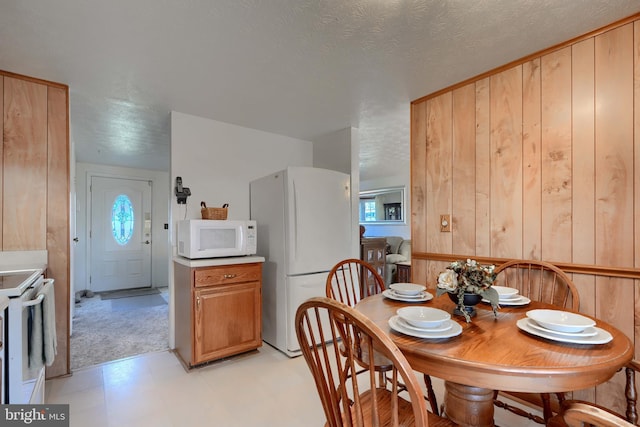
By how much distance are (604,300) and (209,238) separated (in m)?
2.66

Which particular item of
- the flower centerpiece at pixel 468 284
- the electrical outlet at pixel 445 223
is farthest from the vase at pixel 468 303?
the electrical outlet at pixel 445 223

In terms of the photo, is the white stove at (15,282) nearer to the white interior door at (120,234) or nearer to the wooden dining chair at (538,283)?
the wooden dining chair at (538,283)

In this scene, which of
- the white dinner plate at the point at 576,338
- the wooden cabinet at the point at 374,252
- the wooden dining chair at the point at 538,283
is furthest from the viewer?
the wooden cabinet at the point at 374,252

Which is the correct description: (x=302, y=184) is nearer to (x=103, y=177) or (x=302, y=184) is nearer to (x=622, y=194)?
(x=622, y=194)

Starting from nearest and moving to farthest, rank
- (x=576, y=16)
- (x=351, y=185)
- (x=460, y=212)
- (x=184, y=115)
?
(x=576, y=16) → (x=460, y=212) → (x=184, y=115) → (x=351, y=185)

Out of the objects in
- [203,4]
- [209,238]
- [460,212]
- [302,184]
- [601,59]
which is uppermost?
[203,4]

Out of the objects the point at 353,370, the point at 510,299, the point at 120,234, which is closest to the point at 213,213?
the point at 353,370

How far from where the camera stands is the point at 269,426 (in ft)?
5.70

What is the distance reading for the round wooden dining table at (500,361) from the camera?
2.81 ft

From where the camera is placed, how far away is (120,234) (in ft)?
17.2

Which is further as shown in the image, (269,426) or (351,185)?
(351,185)

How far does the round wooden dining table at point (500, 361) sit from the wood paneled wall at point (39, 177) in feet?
8.00

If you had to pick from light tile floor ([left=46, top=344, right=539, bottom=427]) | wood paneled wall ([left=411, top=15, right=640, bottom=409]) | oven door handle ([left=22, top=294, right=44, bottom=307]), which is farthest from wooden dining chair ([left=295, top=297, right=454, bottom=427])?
wood paneled wall ([left=411, top=15, right=640, bottom=409])

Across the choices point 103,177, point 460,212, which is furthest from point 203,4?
point 103,177
